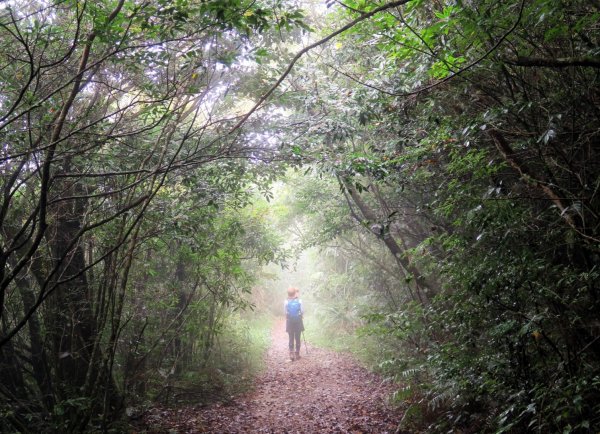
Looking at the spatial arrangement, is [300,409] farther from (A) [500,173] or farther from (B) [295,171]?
(A) [500,173]

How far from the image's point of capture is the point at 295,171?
678 centimetres

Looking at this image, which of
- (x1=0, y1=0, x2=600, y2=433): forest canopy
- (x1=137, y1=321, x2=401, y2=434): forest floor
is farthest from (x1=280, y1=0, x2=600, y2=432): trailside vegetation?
(x1=137, y1=321, x2=401, y2=434): forest floor

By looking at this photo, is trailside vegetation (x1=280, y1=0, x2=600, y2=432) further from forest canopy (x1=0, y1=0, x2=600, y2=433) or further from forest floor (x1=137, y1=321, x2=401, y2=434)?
forest floor (x1=137, y1=321, x2=401, y2=434)

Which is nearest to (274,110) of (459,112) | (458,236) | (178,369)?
(459,112)

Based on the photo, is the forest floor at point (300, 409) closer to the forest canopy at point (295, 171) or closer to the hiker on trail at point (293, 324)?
the forest canopy at point (295, 171)

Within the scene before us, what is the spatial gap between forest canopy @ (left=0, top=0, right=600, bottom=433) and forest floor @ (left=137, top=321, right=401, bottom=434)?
54cm

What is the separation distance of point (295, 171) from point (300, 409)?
479 cm

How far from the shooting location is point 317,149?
6.48 metres

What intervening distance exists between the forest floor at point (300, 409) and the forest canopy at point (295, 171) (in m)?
0.54

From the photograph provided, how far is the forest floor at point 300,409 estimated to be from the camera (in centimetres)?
689

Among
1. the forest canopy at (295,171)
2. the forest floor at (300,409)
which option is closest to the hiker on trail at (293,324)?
the forest floor at (300,409)

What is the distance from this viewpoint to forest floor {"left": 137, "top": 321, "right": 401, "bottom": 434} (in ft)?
22.6

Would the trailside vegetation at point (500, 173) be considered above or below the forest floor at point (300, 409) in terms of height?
above

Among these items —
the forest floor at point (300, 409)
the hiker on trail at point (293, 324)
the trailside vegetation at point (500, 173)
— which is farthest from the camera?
the hiker on trail at point (293, 324)
